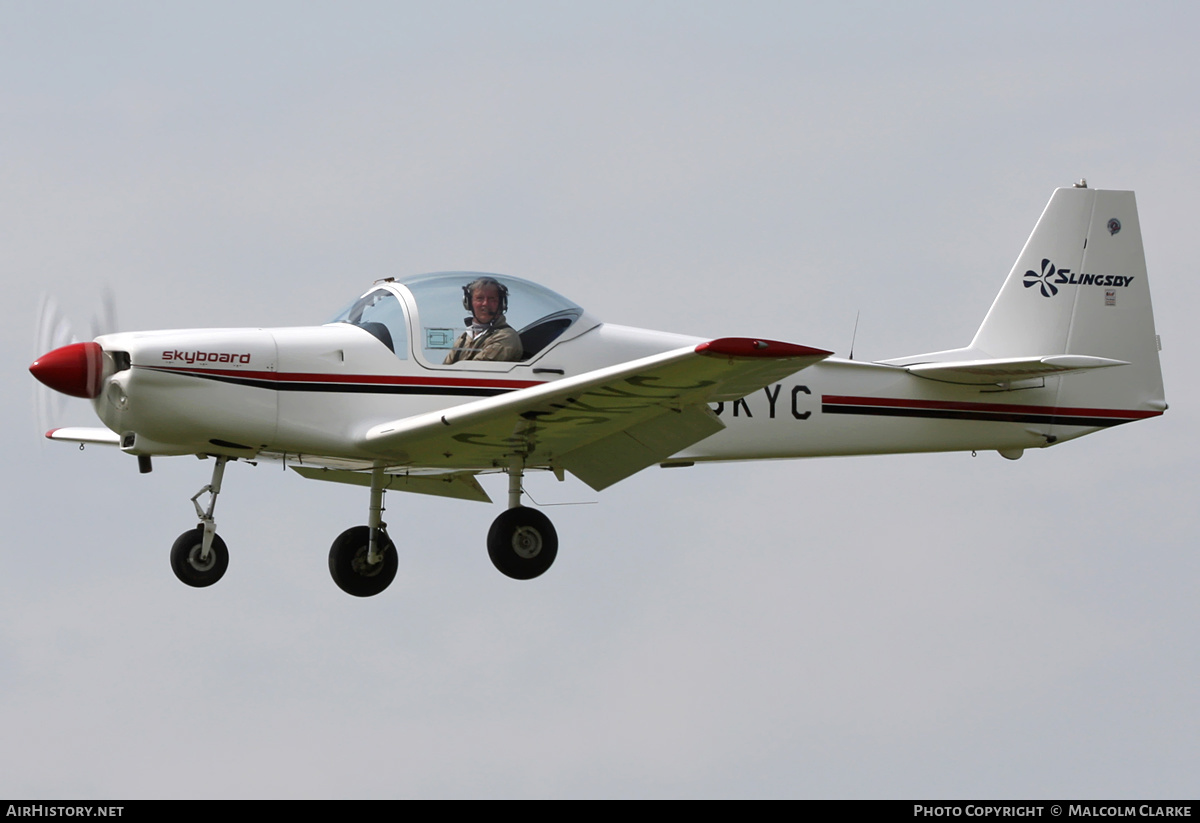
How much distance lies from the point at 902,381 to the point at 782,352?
Result: 4.24 metres

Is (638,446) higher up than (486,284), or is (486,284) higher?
(486,284)

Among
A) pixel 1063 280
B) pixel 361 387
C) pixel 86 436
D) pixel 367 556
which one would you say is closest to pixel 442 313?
pixel 361 387

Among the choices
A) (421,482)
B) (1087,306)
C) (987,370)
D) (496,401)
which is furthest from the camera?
(1087,306)

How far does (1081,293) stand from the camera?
14.1m

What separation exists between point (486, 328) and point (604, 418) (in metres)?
1.36

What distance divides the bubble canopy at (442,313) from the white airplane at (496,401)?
15 mm

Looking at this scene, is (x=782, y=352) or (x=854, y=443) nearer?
(x=782, y=352)

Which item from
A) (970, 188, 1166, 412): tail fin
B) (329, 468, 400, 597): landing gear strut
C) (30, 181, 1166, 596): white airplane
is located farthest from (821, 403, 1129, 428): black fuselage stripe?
(329, 468, 400, 597): landing gear strut

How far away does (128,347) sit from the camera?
11031 millimetres

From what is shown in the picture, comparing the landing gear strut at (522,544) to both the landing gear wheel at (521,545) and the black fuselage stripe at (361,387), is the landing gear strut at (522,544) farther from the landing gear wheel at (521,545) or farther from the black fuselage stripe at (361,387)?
the black fuselage stripe at (361,387)

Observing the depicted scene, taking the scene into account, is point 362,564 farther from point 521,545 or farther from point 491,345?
point 491,345

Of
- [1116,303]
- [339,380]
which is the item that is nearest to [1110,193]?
[1116,303]

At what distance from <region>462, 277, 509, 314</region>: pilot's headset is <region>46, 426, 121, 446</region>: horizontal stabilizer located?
3.74 m

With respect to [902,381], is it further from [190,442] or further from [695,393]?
[190,442]
